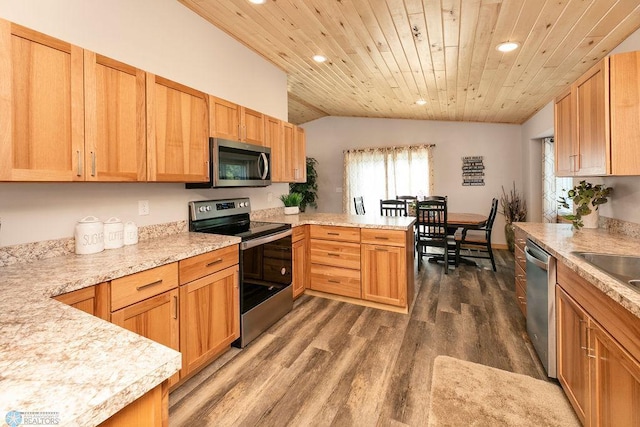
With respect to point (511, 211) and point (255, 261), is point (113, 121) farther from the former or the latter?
point (511, 211)

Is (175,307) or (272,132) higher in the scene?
(272,132)

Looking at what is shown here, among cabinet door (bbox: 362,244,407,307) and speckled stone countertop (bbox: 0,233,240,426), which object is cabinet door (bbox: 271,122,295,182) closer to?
cabinet door (bbox: 362,244,407,307)

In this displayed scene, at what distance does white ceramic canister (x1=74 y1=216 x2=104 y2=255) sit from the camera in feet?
5.84

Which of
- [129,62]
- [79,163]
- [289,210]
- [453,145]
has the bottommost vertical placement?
[289,210]

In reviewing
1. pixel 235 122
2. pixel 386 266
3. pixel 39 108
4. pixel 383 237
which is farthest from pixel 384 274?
pixel 39 108

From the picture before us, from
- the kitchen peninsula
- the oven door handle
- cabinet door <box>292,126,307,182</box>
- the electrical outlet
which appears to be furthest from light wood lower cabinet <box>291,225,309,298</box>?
the kitchen peninsula

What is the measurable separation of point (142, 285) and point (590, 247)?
2.71 metres

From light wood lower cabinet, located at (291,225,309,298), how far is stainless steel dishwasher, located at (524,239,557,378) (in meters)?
2.10

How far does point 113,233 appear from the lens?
193 cm

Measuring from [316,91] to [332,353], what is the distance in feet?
13.0

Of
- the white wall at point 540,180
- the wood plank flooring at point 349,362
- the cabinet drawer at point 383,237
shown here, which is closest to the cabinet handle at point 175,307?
the wood plank flooring at point 349,362

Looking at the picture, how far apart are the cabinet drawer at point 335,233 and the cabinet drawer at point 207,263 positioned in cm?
121

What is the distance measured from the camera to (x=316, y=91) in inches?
189

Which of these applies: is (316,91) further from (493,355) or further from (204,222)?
(493,355)
